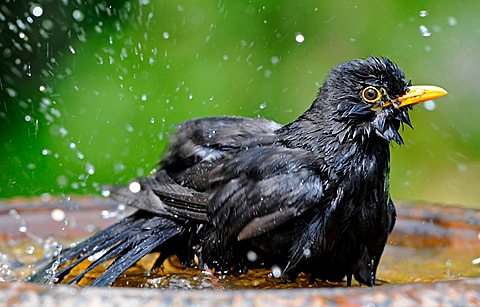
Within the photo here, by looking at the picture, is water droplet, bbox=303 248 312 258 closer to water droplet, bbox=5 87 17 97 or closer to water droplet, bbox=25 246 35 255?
water droplet, bbox=25 246 35 255

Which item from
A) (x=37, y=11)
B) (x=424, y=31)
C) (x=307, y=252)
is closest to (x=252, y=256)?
(x=307, y=252)

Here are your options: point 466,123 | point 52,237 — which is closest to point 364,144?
point 52,237

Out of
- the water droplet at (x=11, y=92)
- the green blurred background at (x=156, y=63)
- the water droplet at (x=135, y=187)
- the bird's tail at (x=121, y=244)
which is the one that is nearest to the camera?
the bird's tail at (x=121, y=244)

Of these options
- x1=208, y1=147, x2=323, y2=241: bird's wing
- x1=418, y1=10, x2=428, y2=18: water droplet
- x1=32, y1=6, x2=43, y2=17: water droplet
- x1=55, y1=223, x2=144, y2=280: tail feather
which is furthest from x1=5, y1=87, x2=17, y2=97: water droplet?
x1=208, y1=147, x2=323, y2=241: bird's wing

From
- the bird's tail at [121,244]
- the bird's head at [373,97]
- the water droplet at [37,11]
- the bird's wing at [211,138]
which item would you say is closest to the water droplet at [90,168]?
the water droplet at [37,11]

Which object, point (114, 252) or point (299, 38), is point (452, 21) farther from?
point (114, 252)

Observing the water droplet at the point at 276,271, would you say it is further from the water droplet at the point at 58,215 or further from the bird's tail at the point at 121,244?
the water droplet at the point at 58,215
